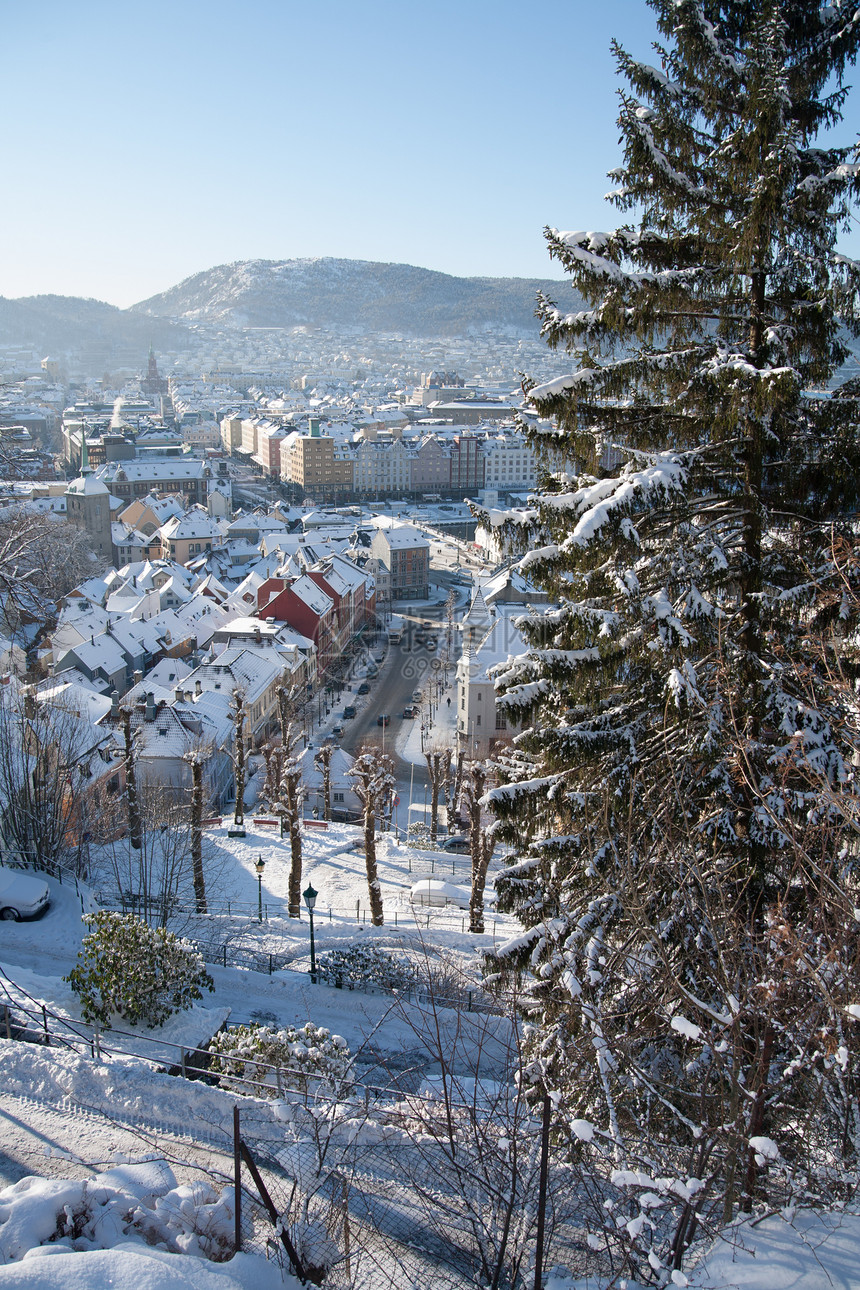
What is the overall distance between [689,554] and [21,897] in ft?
33.7

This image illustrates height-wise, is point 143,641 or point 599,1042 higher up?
point 599,1042

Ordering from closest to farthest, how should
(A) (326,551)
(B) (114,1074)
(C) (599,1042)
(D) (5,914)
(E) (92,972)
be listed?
(C) (599,1042)
(B) (114,1074)
(E) (92,972)
(D) (5,914)
(A) (326,551)

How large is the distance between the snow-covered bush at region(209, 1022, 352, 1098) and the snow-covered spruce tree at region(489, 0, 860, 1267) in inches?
80.9

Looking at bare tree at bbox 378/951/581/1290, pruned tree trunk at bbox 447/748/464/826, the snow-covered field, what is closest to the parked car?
pruned tree trunk at bbox 447/748/464/826

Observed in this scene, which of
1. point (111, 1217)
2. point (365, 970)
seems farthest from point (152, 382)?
point (111, 1217)

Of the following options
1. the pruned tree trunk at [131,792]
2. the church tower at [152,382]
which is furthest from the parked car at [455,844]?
the church tower at [152,382]

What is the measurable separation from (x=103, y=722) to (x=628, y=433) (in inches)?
1008

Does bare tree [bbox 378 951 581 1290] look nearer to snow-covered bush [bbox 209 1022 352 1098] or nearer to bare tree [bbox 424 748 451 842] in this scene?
snow-covered bush [bbox 209 1022 352 1098]

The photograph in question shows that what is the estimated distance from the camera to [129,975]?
816 cm

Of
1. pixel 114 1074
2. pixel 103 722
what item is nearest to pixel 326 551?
pixel 103 722

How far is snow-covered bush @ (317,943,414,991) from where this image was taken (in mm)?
11617

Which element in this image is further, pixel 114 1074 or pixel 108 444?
pixel 108 444

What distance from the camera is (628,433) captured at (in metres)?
6.28

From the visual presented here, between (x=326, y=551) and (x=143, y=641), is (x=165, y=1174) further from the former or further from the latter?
(x=326, y=551)
